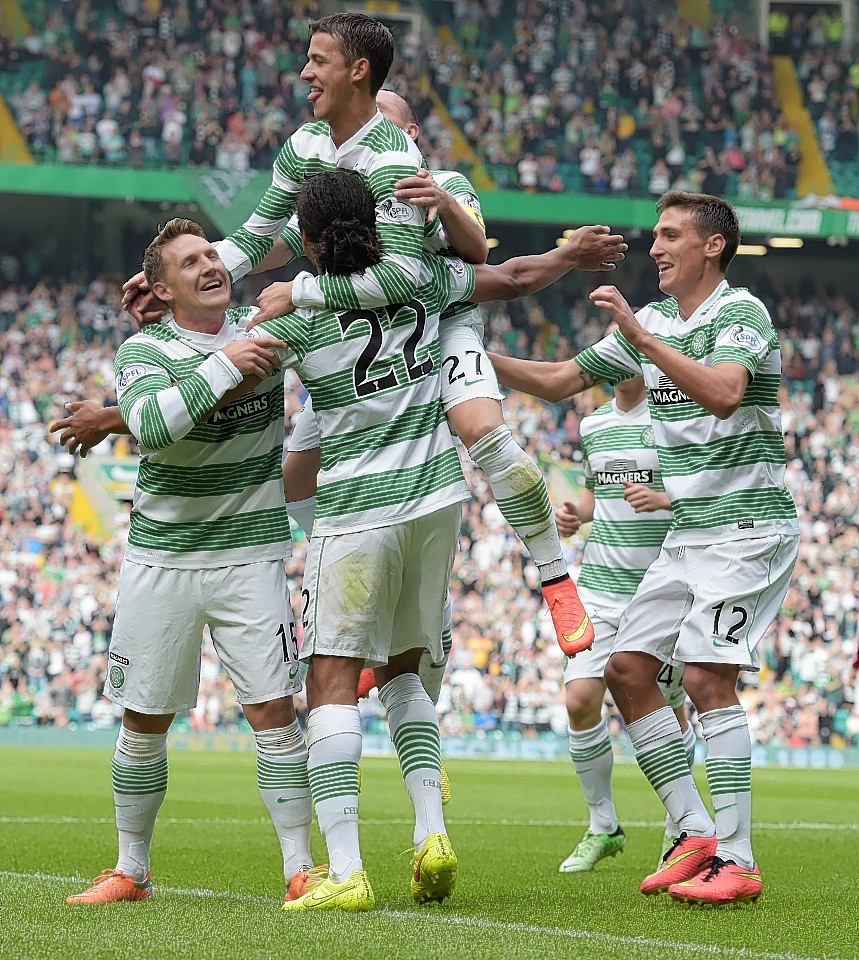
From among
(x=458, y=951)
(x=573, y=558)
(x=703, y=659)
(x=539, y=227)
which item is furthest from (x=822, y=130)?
(x=458, y=951)

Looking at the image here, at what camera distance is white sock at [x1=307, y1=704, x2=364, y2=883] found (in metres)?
5.02

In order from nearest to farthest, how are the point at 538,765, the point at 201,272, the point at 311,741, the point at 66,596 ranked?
the point at 311,741, the point at 201,272, the point at 538,765, the point at 66,596

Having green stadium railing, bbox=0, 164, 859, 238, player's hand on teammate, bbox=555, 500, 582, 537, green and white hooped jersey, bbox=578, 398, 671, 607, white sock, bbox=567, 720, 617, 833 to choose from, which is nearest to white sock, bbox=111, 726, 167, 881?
white sock, bbox=567, 720, 617, 833

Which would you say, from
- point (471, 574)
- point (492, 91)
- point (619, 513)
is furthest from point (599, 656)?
point (492, 91)

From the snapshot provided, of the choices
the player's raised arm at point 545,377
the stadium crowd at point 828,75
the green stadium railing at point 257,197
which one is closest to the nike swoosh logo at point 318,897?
the player's raised arm at point 545,377

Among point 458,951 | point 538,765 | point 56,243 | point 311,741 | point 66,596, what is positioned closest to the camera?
point 458,951

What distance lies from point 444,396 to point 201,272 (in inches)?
39.9

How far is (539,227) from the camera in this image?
27.7 metres

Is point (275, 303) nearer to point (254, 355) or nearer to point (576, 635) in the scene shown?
point (254, 355)

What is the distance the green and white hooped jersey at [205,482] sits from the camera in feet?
17.6

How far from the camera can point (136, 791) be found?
5.48m

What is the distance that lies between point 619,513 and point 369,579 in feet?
11.0

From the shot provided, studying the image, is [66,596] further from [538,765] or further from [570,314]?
[570,314]

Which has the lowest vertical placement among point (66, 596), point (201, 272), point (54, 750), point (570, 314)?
point (54, 750)
